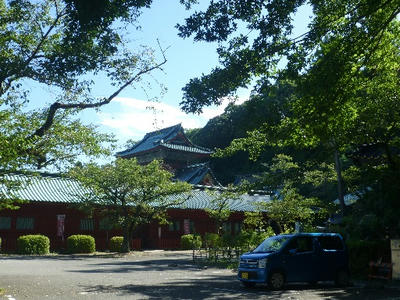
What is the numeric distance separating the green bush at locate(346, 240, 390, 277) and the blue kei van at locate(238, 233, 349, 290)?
2.16 metres

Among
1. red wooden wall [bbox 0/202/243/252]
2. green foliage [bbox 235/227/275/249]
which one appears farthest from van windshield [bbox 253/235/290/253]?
red wooden wall [bbox 0/202/243/252]

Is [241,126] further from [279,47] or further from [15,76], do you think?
[15,76]

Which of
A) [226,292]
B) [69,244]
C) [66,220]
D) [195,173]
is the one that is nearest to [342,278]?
[226,292]

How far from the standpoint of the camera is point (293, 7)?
1232 cm

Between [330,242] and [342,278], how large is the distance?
1.16 m

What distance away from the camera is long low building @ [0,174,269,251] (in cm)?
3278

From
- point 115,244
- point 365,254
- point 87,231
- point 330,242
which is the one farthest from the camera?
point 87,231

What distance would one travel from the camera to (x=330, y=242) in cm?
1440

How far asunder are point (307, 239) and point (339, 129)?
4.06m

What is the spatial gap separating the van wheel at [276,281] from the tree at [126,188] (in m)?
18.5

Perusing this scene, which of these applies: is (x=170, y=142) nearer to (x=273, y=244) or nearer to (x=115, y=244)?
Answer: (x=115, y=244)

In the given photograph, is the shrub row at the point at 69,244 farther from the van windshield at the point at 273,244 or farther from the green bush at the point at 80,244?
the van windshield at the point at 273,244

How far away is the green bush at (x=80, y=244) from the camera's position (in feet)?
106

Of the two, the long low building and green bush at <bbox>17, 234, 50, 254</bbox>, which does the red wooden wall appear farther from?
green bush at <bbox>17, 234, 50, 254</bbox>
